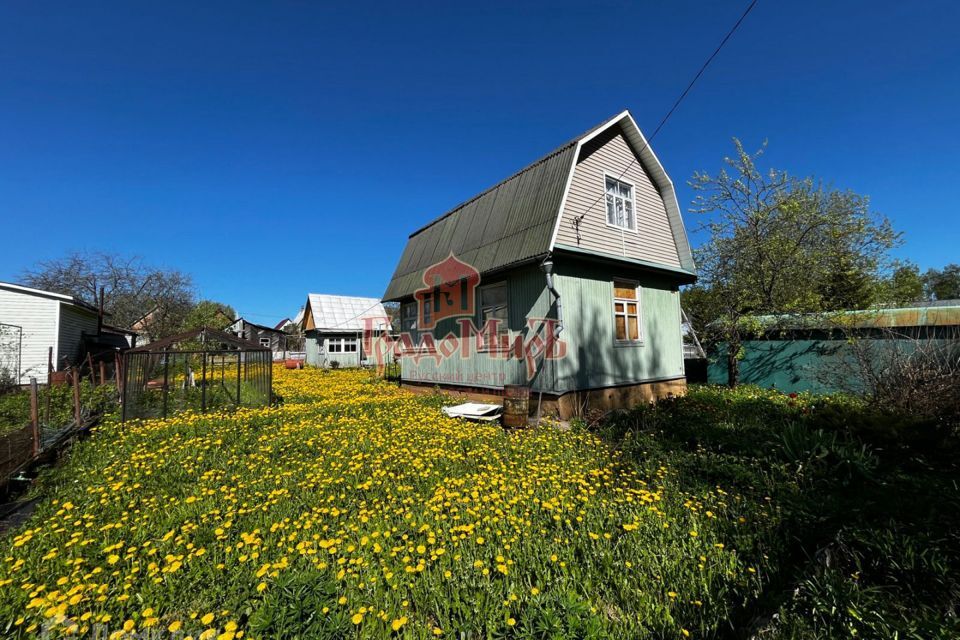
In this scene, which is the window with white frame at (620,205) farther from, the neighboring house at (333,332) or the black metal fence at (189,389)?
the neighboring house at (333,332)

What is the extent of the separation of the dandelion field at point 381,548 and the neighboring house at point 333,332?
921 inches

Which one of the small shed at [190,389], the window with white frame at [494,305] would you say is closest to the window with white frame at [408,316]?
the window with white frame at [494,305]

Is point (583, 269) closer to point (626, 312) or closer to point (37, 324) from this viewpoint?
point (626, 312)

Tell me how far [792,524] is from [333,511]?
15.2 ft

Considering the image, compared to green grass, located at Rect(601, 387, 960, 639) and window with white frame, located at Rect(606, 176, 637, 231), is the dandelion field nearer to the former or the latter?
green grass, located at Rect(601, 387, 960, 639)

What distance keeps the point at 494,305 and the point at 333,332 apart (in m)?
21.9

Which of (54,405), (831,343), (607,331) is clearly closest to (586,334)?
(607,331)

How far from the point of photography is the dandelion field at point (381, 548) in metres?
2.49

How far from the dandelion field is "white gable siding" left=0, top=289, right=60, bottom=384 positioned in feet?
50.0

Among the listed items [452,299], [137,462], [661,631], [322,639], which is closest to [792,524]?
[661,631]

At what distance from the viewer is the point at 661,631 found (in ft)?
8.01

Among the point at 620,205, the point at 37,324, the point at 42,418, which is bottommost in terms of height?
the point at 42,418

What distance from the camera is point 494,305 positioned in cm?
1037

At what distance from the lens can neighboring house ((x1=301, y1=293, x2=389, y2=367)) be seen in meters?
28.7
